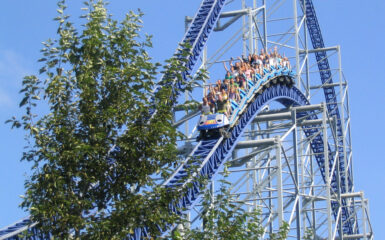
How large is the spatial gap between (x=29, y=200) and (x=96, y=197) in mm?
682

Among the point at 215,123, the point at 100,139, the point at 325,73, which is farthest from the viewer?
the point at 325,73

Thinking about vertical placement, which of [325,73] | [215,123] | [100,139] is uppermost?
[325,73]

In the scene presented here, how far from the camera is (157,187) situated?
7.99 metres

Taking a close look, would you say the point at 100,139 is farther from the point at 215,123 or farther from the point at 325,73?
the point at 325,73

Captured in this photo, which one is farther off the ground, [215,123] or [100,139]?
[215,123]

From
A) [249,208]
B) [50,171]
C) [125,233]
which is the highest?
[249,208]

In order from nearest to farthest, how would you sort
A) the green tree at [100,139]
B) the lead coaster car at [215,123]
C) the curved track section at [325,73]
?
1. the green tree at [100,139]
2. the lead coaster car at [215,123]
3. the curved track section at [325,73]

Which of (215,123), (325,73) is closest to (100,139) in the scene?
(215,123)

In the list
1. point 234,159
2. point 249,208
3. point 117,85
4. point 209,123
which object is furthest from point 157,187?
point 249,208

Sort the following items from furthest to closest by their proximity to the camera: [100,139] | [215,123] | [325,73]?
[325,73] → [215,123] → [100,139]

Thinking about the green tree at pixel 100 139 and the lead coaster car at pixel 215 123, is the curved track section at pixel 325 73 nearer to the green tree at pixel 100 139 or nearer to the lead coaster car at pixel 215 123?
the lead coaster car at pixel 215 123

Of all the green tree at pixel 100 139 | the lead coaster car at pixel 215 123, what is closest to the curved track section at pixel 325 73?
the lead coaster car at pixel 215 123

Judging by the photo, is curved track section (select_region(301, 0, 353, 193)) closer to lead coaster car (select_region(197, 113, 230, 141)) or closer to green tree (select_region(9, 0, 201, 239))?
lead coaster car (select_region(197, 113, 230, 141))

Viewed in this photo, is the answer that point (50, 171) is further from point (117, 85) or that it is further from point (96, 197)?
point (117, 85)
